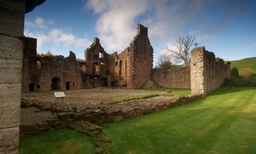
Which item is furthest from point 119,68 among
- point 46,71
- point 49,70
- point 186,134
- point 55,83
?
point 186,134

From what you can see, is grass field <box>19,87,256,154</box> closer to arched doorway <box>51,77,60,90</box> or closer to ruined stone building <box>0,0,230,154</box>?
ruined stone building <box>0,0,230,154</box>

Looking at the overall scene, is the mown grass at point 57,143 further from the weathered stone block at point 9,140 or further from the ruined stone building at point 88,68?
the ruined stone building at point 88,68

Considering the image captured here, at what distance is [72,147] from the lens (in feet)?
14.1

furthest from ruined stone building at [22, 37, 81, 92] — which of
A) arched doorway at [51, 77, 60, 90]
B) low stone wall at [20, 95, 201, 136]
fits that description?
low stone wall at [20, 95, 201, 136]

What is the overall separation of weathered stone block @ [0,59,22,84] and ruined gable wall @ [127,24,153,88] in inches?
955

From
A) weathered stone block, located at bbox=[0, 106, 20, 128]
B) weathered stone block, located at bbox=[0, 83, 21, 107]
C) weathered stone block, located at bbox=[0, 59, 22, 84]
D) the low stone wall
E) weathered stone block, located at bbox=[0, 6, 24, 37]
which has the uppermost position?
weathered stone block, located at bbox=[0, 6, 24, 37]

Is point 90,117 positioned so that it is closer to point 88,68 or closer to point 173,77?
point 173,77

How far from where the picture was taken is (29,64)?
77.4ft

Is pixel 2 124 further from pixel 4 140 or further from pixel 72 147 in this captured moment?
pixel 72 147

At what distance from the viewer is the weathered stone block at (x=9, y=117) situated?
2.77 metres

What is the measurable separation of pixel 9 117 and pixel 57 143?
6.57ft

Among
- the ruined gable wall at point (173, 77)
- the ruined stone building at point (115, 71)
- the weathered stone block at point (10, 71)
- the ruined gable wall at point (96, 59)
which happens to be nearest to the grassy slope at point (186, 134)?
the weathered stone block at point (10, 71)

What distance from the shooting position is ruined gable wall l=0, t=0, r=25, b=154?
9.12 ft

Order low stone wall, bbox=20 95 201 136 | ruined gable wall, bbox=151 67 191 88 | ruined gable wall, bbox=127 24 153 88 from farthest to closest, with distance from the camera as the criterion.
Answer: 1. ruined gable wall, bbox=127 24 153 88
2. ruined gable wall, bbox=151 67 191 88
3. low stone wall, bbox=20 95 201 136
